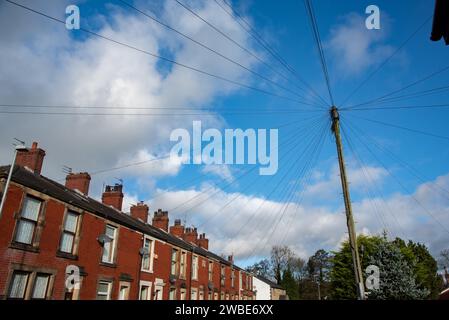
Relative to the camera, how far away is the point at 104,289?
20.5 m

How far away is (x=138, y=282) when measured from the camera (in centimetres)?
2397

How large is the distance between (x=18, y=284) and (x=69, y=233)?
3704 millimetres

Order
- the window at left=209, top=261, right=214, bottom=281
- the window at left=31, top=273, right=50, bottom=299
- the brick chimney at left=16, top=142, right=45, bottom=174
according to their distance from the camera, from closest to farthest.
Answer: the window at left=31, top=273, right=50, bottom=299 < the brick chimney at left=16, top=142, right=45, bottom=174 < the window at left=209, top=261, right=214, bottom=281

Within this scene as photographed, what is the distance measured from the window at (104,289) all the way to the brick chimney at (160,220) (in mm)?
14377

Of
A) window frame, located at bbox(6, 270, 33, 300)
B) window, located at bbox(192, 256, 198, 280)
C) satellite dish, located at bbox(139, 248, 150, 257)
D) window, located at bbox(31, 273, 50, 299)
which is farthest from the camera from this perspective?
window, located at bbox(192, 256, 198, 280)

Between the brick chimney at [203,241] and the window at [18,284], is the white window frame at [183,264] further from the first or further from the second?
the window at [18,284]

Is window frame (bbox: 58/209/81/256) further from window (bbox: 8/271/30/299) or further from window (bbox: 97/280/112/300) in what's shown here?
window (bbox: 97/280/112/300)

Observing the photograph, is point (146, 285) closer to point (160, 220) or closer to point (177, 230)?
point (160, 220)

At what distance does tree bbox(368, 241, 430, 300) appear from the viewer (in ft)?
82.3

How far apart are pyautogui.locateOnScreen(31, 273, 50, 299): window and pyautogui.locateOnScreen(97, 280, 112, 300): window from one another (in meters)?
3.98

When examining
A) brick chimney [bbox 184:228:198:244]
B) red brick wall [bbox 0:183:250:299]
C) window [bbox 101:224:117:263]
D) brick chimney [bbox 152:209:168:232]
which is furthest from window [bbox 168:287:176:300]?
brick chimney [bbox 184:228:198:244]

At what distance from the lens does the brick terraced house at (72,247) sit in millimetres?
15078
